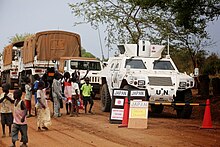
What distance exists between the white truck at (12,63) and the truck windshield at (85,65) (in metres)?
9.34

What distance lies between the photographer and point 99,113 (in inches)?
762

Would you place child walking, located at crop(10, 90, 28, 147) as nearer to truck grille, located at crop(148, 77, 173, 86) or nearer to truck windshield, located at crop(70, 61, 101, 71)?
truck grille, located at crop(148, 77, 173, 86)

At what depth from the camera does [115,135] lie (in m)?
12.9

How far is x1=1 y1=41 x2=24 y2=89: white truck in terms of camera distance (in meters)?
35.2

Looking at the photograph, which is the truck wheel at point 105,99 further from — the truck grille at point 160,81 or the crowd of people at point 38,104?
the truck grille at point 160,81

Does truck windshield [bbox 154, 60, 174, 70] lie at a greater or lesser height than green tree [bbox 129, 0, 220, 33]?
lesser

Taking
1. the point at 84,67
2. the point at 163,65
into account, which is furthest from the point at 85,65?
the point at 163,65

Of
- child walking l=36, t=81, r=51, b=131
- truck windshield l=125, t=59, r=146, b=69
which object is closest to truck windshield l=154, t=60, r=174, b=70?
truck windshield l=125, t=59, r=146, b=69

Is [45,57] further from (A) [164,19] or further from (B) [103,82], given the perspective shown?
(B) [103,82]

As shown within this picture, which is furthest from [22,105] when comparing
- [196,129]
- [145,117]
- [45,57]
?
[45,57]

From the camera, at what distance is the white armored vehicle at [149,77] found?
17.0 metres

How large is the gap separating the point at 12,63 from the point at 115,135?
965 inches

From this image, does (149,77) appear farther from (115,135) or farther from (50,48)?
(50,48)

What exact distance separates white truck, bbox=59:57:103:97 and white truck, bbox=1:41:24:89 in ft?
28.9
